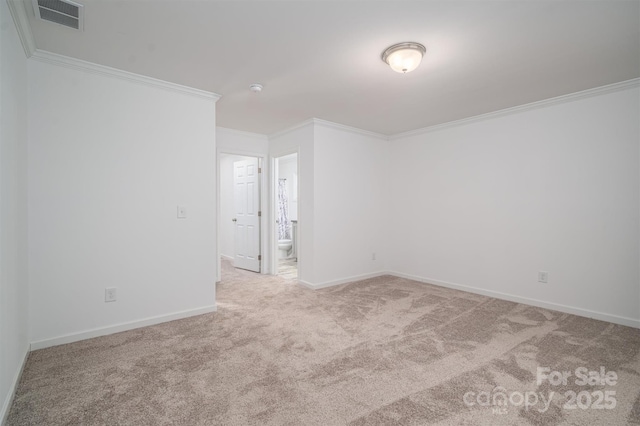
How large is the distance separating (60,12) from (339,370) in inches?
119

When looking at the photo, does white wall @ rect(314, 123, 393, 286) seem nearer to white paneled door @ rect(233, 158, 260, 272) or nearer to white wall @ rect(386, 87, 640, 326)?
white wall @ rect(386, 87, 640, 326)

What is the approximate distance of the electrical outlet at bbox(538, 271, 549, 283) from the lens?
143 inches

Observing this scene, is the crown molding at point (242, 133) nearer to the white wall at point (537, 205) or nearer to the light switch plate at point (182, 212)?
the light switch plate at point (182, 212)

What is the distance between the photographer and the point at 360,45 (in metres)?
2.38

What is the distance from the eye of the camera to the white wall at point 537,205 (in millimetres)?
3156

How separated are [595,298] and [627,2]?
9.17 ft

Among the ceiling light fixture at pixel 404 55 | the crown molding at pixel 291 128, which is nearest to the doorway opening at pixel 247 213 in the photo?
the crown molding at pixel 291 128

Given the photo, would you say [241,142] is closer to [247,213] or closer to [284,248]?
[247,213]

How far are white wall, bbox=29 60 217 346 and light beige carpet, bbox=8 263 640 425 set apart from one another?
0.95 ft

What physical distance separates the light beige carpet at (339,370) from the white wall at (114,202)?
29 centimetres

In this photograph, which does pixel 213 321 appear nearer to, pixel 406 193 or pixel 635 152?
pixel 406 193

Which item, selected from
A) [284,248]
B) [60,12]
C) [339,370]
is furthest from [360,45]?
[284,248]

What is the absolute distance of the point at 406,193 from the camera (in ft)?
16.9

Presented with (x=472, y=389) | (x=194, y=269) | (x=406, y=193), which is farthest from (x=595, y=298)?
(x=194, y=269)
